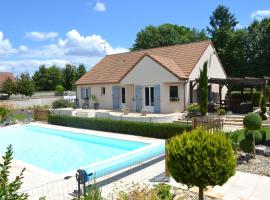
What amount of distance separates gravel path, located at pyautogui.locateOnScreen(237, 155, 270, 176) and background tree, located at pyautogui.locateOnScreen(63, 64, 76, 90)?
65249 mm

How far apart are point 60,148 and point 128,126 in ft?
16.7

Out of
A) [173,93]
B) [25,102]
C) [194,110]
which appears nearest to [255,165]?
[194,110]

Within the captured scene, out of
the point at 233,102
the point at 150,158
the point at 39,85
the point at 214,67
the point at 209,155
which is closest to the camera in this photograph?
the point at 209,155

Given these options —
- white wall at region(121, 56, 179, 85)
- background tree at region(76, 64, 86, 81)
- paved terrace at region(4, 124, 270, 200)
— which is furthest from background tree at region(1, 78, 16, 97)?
paved terrace at region(4, 124, 270, 200)

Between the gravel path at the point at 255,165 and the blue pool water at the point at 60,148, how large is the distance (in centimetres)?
707

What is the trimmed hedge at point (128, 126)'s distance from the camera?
19.8 meters

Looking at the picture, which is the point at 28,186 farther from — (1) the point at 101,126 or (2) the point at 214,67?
(2) the point at 214,67

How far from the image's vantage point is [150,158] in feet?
48.2

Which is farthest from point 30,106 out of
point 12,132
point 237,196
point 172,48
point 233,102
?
point 237,196

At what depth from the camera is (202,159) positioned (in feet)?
26.0

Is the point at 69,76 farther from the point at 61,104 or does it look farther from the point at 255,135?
the point at 255,135

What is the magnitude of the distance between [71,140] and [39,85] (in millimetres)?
59018

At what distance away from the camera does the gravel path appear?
12.1m

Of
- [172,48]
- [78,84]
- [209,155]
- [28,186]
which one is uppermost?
[172,48]
